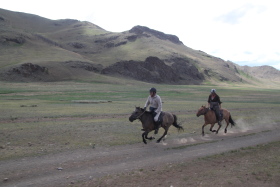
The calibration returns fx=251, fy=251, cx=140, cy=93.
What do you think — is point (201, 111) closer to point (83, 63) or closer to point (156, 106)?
point (156, 106)

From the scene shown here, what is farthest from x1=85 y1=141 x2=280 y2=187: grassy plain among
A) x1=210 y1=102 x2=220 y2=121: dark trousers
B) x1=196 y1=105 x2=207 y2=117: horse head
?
x1=210 y1=102 x2=220 y2=121: dark trousers

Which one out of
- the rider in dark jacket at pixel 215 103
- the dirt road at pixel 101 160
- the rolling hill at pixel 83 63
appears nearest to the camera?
the dirt road at pixel 101 160

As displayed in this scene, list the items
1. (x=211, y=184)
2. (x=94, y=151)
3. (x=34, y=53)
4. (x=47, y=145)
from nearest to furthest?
1. (x=211, y=184)
2. (x=94, y=151)
3. (x=47, y=145)
4. (x=34, y=53)

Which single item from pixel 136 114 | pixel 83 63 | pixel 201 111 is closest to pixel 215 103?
pixel 201 111

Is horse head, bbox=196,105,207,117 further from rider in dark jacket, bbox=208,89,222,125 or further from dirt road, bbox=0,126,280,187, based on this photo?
dirt road, bbox=0,126,280,187

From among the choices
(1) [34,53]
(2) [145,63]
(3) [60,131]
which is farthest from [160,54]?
(3) [60,131]

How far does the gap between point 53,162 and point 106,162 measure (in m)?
2.12

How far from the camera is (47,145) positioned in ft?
43.3

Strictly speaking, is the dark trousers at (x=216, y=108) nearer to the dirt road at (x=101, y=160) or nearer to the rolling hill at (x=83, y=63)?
the dirt road at (x=101, y=160)

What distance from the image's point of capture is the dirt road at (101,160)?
8397mm

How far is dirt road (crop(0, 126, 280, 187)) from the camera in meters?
8.40

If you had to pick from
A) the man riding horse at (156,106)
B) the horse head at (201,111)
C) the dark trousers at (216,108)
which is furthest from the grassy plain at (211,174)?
the dark trousers at (216,108)

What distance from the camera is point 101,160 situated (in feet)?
34.1

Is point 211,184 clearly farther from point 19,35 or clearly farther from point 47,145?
point 19,35
